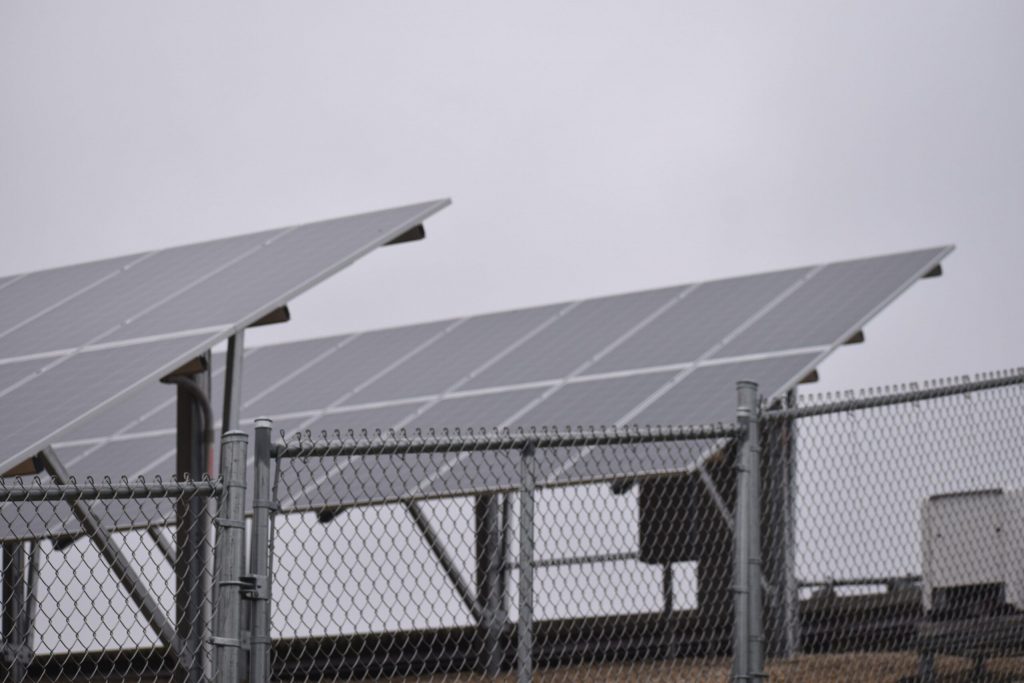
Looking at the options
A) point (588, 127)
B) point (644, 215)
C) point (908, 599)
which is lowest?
point (908, 599)

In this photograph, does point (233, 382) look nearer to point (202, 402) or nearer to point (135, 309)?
point (202, 402)

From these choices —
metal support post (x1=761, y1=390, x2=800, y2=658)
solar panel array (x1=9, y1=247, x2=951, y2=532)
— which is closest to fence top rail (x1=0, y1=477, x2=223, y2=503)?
solar panel array (x1=9, y1=247, x2=951, y2=532)

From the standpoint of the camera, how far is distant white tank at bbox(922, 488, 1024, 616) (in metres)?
9.55

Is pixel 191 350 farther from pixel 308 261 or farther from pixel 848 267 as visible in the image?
pixel 848 267

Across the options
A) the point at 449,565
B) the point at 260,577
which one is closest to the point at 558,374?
the point at 449,565

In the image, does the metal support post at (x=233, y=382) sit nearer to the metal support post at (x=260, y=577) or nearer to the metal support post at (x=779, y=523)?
the metal support post at (x=779, y=523)

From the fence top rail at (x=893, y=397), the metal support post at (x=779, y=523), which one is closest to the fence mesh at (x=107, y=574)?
the fence top rail at (x=893, y=397)

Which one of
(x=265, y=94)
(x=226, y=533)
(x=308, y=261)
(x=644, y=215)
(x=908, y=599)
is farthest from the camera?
(x=265, y=94)

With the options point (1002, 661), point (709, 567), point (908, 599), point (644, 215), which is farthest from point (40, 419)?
point (644, 215)

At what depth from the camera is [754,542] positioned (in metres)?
7.02

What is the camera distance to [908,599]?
14469 mm

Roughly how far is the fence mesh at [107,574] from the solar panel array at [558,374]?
0.97 m

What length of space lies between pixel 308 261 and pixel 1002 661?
5.38m

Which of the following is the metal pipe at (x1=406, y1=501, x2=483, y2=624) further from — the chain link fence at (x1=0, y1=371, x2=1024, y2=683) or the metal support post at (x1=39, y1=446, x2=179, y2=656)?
the metal support post at (x1=39, y1=446, x2=179, y2=656)
